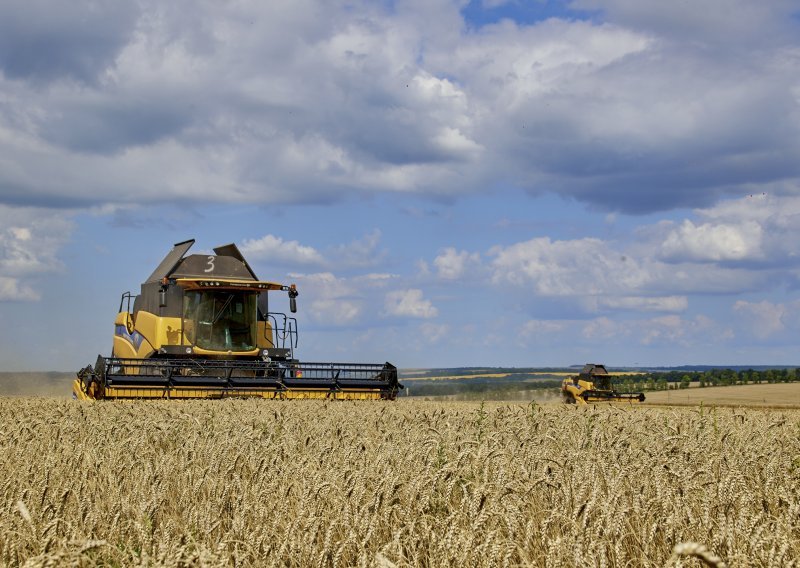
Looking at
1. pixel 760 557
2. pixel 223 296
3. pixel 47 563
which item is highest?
pixel 223 296

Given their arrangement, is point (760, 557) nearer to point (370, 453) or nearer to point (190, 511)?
point (190, 511)

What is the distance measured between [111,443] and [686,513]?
507 cm

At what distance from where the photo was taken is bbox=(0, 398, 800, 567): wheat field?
373cm

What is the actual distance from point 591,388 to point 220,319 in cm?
1600

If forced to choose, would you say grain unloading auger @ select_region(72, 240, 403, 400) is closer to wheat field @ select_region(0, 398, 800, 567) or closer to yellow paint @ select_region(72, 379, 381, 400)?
yellow paint @ select_region(72, 379, 381, 400)

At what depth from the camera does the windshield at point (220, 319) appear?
22.3 m

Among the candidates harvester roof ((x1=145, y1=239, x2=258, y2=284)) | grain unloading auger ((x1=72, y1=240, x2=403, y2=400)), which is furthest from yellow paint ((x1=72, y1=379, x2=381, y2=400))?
harvester roof ((x1=145, y1=239, x2=258, y2=284))

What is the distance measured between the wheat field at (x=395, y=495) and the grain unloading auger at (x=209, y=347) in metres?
9.00

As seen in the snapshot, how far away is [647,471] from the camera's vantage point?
5.48 meters

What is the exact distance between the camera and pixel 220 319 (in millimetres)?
22594

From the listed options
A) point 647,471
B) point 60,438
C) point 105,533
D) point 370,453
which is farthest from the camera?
point 60,438

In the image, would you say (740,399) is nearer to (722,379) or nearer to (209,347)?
(209,347)

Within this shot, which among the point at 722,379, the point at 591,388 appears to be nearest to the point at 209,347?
the point at 591,388

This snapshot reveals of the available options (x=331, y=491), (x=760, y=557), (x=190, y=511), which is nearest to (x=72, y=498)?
(x=190, y=511)
